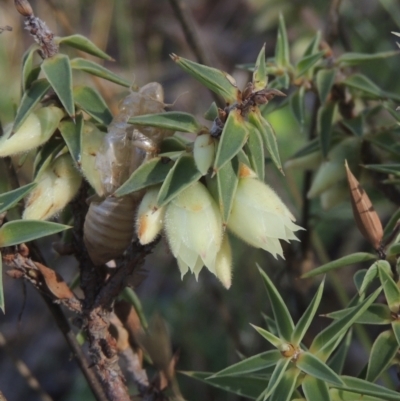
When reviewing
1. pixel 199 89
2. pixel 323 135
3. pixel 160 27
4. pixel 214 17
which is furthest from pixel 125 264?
pixel 214 17

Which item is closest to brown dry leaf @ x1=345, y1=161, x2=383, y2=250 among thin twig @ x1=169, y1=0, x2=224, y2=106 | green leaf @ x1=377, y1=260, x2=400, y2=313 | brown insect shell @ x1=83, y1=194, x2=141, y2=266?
green leaf @ x1=377, y1=260, x2=400, y2=313

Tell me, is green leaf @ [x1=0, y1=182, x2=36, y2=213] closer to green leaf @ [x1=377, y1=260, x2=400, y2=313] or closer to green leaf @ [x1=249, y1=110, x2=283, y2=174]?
green leaf @ [x1=249, y1=110, x2=283, y2=174]

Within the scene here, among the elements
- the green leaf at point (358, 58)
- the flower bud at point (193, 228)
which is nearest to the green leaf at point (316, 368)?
the flower bud at point (193, 228)

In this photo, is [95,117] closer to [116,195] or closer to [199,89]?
[116,195]

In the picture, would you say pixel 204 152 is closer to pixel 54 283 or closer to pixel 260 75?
pixel 260 75

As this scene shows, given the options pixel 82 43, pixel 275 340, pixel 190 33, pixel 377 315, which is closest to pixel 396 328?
pixel 377 315

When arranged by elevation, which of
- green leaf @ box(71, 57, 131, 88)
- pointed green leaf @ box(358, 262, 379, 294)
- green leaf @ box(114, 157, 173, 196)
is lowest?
pointed green leaf @ box(358, 262, 379, 294)
